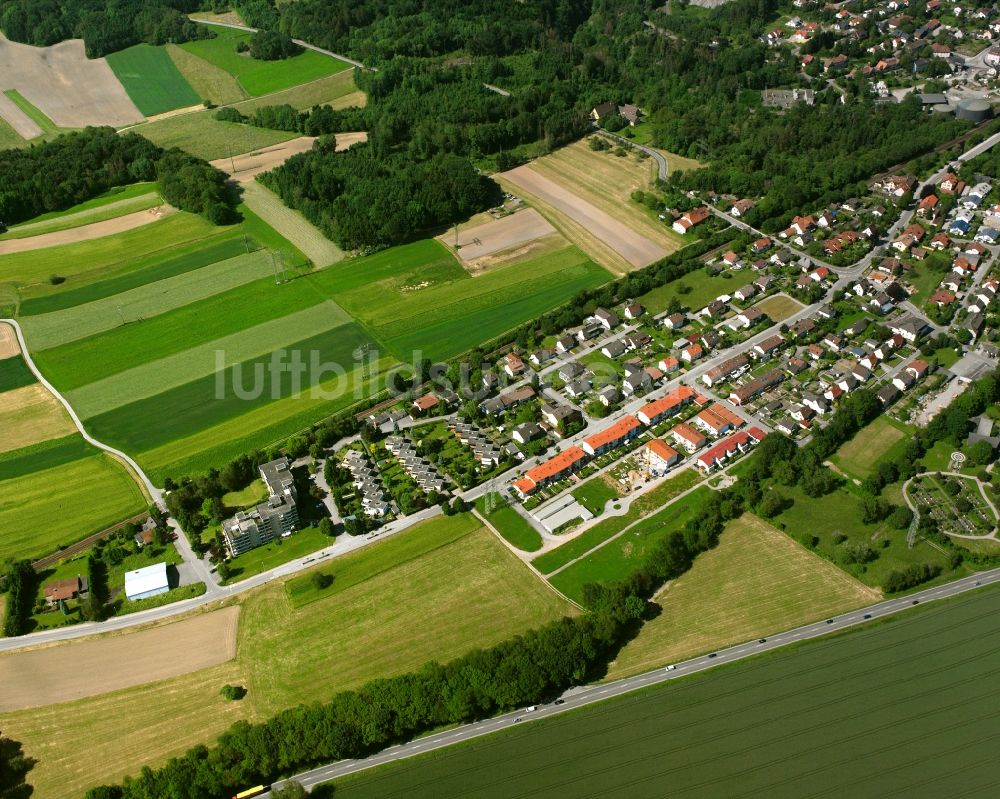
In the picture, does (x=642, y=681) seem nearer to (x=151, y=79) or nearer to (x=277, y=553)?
(x=277, y=553)

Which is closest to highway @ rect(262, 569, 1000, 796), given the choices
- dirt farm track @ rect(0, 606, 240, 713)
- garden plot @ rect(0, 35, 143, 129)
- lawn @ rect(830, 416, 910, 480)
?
lawn @ rect(830, 416, 910, 480)

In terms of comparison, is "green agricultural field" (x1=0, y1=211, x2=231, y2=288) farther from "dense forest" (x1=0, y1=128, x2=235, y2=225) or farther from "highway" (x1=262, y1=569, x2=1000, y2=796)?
"highway" (x1=262, y1=569, x2=1000, y2=796)

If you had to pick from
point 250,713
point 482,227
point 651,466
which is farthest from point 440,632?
point 482,227

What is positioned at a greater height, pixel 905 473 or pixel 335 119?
pixel 335 119

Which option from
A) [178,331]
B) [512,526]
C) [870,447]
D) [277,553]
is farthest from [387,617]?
[178,331]

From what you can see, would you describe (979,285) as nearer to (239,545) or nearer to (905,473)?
(905,473)
